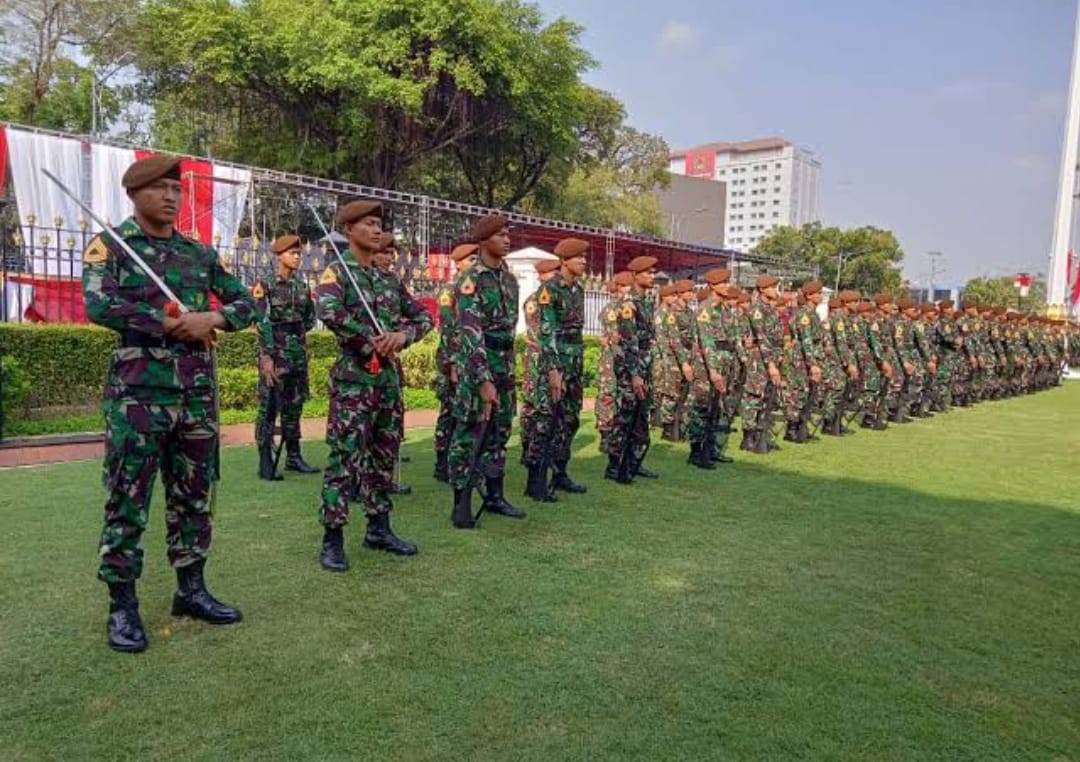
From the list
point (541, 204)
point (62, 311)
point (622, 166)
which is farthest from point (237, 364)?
point (622, 166)

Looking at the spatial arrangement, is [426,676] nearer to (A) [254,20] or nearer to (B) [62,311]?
(B) [62,311]

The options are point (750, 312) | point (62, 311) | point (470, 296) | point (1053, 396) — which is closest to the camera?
point (470, 296)

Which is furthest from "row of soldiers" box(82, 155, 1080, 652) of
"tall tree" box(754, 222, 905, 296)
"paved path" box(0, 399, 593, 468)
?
"tall tree" box(754, 222, 905, 296)

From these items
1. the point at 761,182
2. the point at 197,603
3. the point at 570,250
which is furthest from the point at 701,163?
the point at 197,603

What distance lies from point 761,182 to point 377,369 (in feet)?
394

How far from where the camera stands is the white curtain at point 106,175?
1338 centimetres

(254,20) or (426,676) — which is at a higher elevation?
(254,20)

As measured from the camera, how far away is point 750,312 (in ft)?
27.0

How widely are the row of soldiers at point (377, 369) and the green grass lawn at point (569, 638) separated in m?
0.34

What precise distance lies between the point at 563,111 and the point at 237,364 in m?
19.2

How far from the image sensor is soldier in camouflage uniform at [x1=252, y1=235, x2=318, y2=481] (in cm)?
641

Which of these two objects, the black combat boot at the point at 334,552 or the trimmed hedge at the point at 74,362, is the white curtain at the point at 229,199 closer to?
the trimmed hedge at the point at 74,362

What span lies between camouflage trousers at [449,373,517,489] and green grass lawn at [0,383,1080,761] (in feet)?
1.20

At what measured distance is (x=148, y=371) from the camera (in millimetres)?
3174
